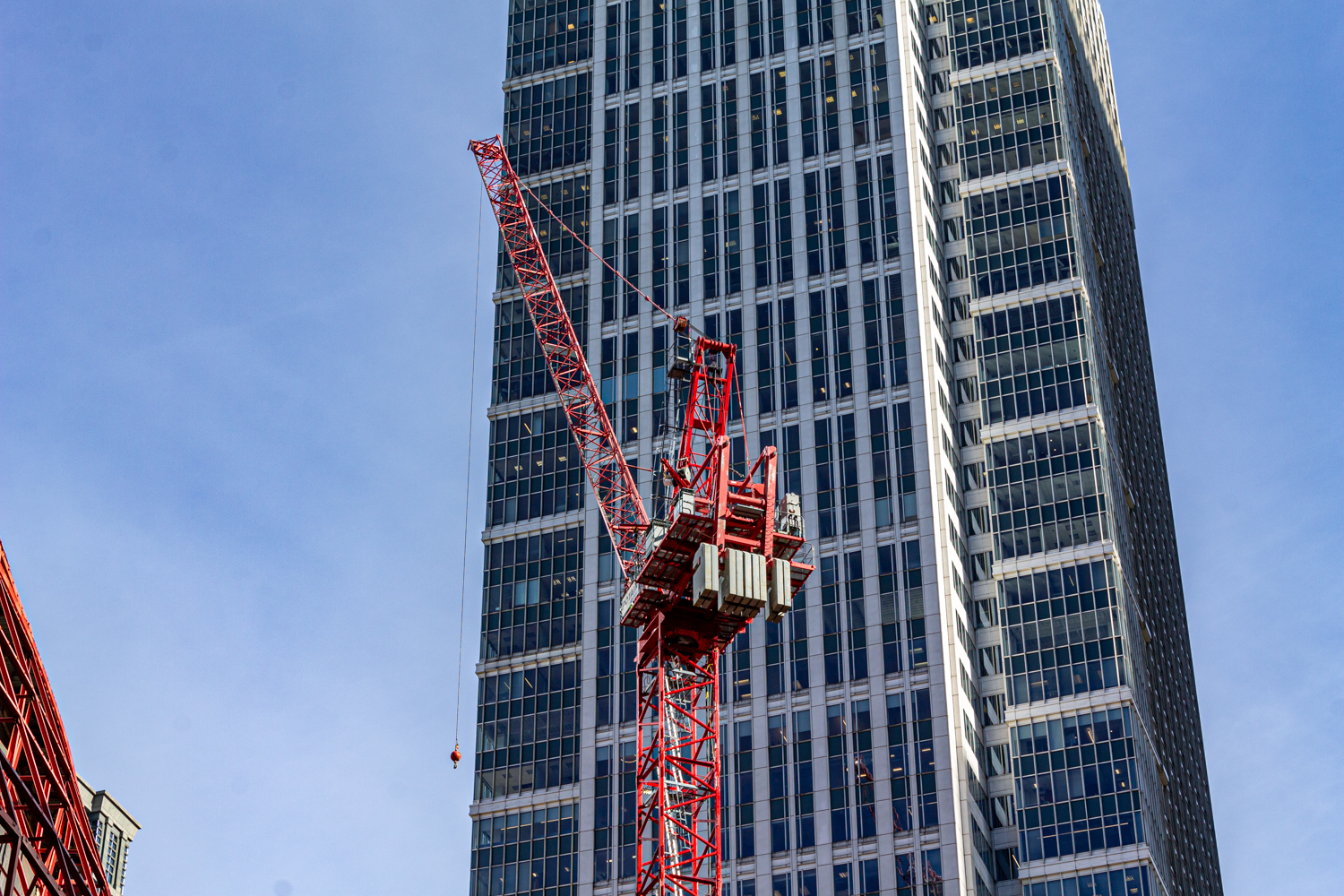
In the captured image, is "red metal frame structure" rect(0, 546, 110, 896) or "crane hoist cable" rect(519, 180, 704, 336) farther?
"crane hoist cable" rect(519, 180, 704, 336)

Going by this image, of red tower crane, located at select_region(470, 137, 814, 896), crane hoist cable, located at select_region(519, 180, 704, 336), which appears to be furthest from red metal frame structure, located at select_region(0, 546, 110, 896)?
crane hoist cable, located at select_region(519, 180, 704, 336)

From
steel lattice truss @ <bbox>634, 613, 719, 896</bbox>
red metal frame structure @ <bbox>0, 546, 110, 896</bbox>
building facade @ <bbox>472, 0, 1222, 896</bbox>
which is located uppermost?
building facade @ <bbox>472, 0, 1222, 896</bbox>

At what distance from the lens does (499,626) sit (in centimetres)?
16850

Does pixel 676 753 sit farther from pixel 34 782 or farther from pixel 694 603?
pixel 34 782

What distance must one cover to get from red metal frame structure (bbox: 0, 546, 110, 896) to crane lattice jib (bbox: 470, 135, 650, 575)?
75851 millimetres

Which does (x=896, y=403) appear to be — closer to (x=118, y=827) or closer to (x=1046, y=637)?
(x=1046, y=637)

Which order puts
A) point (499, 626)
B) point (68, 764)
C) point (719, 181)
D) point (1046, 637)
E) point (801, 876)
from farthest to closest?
point (719, 181), point (499, 626), point (1046, 637), point (801, 876), point (68, 764)

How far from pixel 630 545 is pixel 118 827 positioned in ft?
148

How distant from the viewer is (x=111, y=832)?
148 metres

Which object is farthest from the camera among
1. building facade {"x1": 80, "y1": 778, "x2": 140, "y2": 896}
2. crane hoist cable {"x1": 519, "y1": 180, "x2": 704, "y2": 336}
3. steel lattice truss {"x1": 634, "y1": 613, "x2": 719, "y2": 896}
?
crane hoist cable {"x1": 519, "y1": 180, "x2": 704, "y2": 336}

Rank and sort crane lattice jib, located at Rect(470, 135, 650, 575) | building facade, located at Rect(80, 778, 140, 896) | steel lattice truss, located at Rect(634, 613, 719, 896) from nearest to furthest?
1. steel lattice truss, located at Rect(634, 613, 719, 896)
2. building facade, located at Rect(80, 778, 140, 896)
3. crane lattice jib, located at Rect(470, 135, 650, 575)

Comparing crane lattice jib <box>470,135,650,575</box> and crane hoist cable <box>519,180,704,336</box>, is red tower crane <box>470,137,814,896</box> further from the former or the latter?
crane hoist cable <box>519,180,704,336</box>

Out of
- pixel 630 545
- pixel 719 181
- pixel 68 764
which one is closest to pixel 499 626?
pixel 630 545

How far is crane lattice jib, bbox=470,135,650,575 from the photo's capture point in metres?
161
